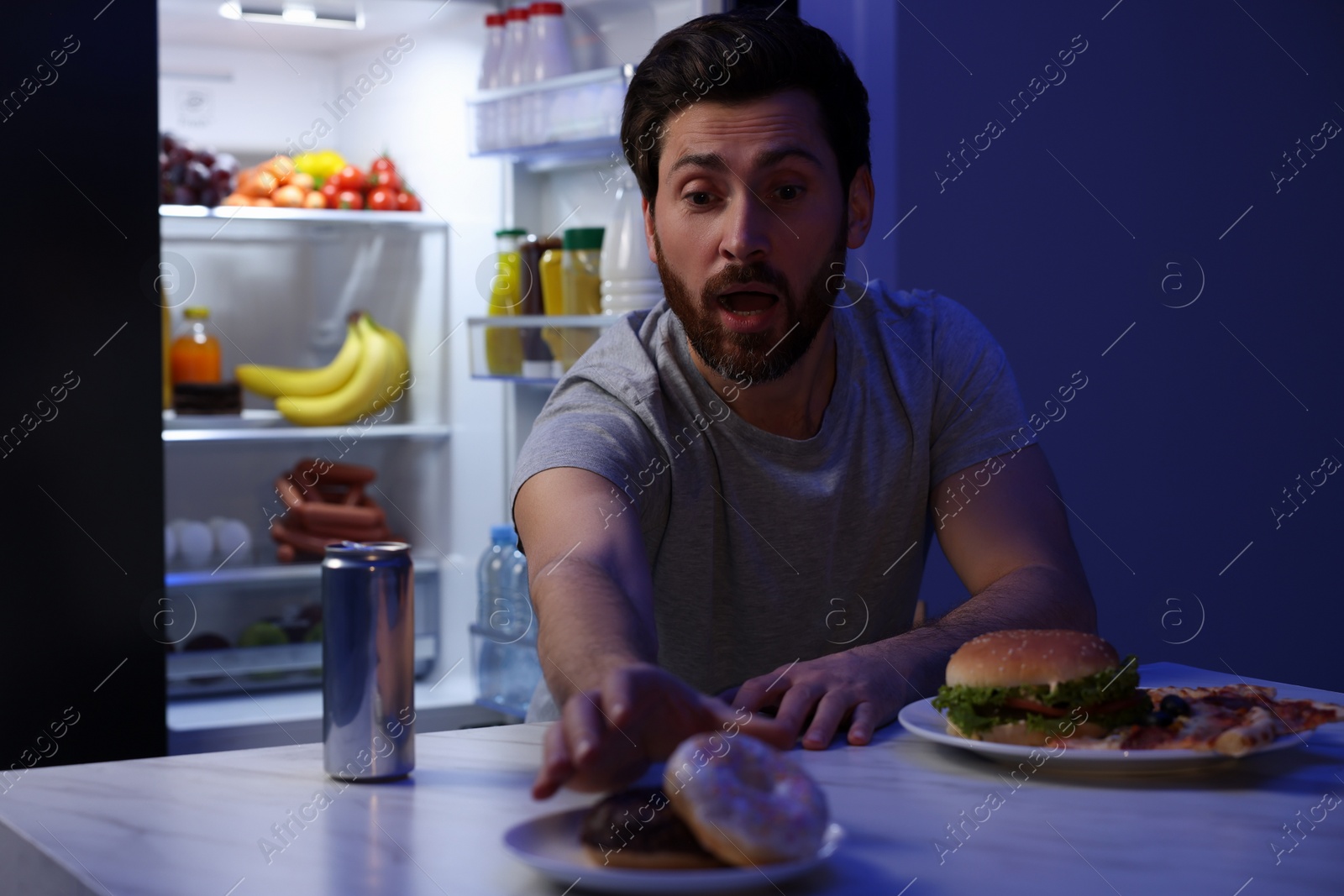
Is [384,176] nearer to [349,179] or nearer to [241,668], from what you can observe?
[349,179]

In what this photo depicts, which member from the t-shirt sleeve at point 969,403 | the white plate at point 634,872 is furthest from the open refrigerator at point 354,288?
the white plate at point 634,872

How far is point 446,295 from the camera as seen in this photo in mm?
3031

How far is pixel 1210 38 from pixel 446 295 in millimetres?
1651

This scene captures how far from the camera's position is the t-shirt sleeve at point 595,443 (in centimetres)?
124

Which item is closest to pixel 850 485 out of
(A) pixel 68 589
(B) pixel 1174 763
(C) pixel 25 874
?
(B) pixel 1174 763

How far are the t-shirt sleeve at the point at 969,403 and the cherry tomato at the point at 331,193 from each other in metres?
1.76

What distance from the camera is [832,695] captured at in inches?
40.2

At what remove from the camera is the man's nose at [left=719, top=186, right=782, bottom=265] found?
4.33 feet

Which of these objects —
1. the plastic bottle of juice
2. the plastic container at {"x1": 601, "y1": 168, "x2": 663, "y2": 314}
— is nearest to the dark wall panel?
the plastic container at {"x1": 601, "y1": 168, "x2": 663, "y2": 314}

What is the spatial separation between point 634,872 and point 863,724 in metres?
0.42

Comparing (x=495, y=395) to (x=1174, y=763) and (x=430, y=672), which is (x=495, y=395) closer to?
(x=430, y=672)

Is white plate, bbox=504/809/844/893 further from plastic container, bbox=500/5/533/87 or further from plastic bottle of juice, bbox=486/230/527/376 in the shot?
plastic container, bbox=500/5/533/87

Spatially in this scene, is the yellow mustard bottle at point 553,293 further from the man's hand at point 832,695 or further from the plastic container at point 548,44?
the man's hand at point 832,695

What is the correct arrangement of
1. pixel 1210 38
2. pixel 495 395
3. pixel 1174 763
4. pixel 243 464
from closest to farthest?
pixel 1174 763 → pixel 1210 38 → pixel 495 395 → pixel 243 464
